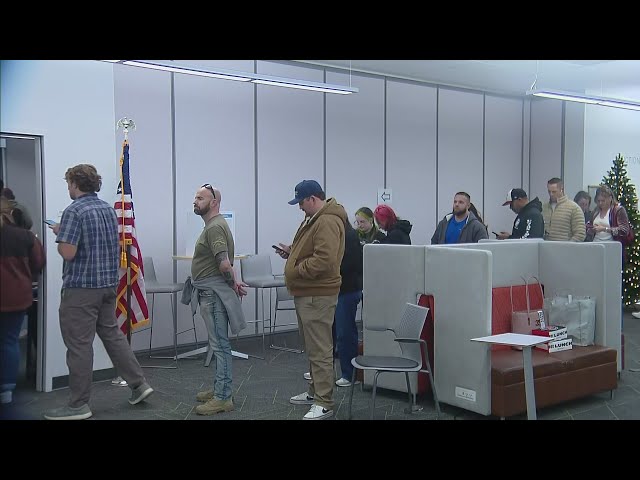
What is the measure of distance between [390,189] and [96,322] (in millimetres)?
5198

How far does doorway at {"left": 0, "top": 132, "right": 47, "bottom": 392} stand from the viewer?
193 inches

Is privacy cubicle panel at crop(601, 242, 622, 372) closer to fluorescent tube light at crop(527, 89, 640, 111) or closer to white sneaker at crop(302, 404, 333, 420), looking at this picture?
white sneaker at crop(302, 404, 333, 420)

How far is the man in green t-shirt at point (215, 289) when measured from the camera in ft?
14.6

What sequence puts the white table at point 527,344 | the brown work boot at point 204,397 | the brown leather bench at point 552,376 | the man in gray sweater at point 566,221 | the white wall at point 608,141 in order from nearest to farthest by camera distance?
the white table at point 527,344, the brown leather bench at point 552,376, the brown work boot at point 204,397, the man in gray sweater at point 566,221, the white wall at point 608,141

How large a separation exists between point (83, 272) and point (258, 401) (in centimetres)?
160

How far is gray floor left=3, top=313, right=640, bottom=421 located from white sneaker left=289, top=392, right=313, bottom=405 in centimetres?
6

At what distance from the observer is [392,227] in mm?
5559

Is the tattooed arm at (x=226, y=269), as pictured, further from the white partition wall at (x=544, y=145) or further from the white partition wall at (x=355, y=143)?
the white partition wall at (x=544, y=145)

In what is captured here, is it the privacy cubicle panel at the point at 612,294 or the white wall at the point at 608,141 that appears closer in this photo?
the privacy cubicle panel at the point at 612,294

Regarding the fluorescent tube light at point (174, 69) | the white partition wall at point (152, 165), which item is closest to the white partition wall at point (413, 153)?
the fluorescent tube light at point (174, 69)

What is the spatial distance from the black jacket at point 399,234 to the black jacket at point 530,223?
1745 millimetres

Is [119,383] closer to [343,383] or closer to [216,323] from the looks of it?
[216,323]
